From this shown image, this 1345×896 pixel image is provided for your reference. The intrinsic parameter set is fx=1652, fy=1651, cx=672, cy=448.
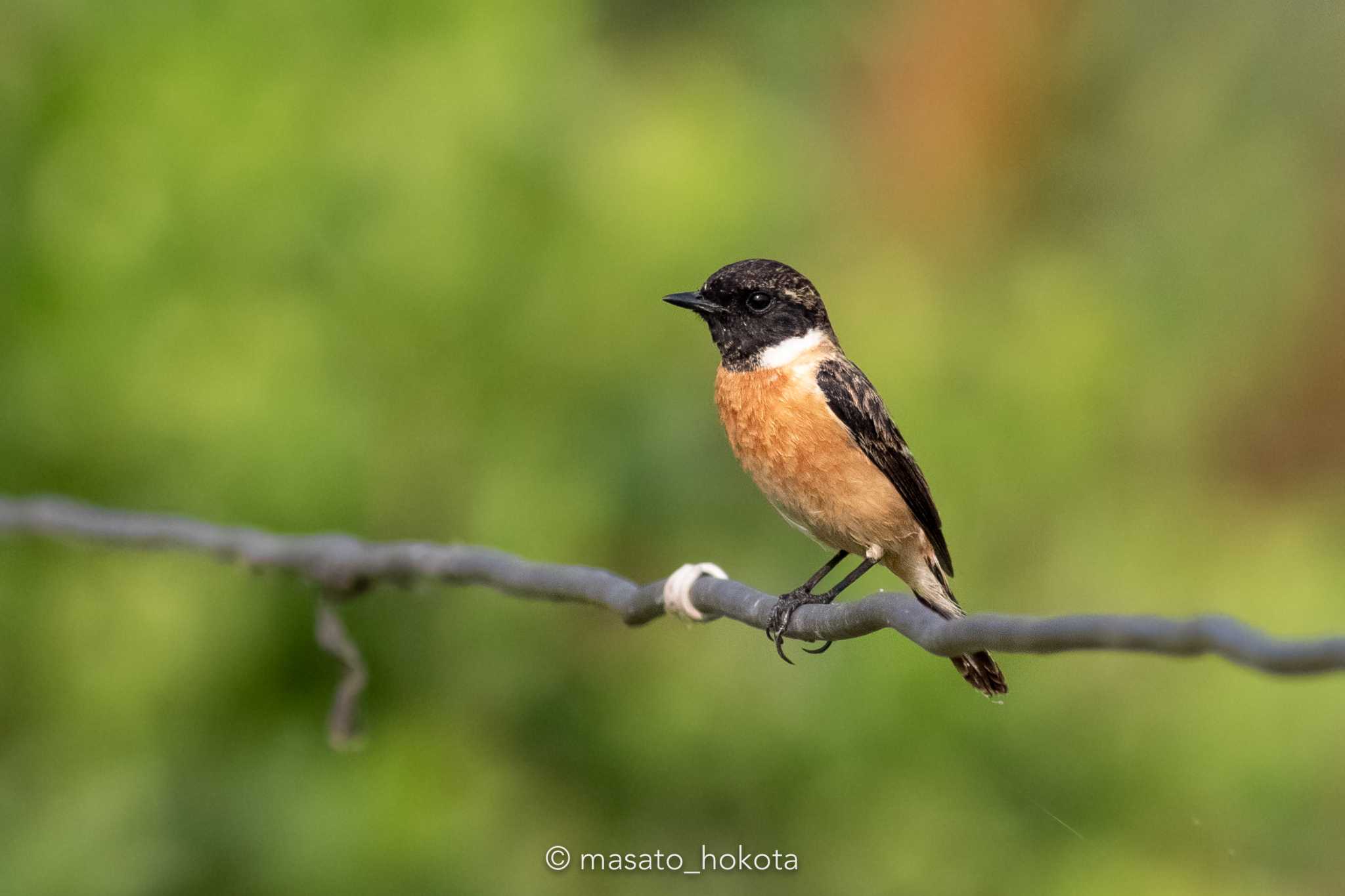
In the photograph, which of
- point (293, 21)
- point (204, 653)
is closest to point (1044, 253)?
point (293, 21)

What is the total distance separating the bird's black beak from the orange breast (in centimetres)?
13

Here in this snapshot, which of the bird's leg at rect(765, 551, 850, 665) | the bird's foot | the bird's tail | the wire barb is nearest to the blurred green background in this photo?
the wire barb

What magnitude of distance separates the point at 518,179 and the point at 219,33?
3.38ft

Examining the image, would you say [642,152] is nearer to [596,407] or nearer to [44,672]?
[596,407]

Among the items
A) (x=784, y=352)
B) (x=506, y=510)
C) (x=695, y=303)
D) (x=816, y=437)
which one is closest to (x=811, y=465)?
(x=816, y=437)

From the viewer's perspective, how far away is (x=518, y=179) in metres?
5.26

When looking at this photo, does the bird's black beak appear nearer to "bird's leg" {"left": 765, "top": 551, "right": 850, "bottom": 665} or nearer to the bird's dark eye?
the bird's dark eye

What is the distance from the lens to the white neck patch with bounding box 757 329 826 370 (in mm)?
2963

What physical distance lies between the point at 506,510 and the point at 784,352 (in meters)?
2.12

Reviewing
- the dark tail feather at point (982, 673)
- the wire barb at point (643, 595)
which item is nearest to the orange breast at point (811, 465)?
the dark tail feather at point (982, 673)

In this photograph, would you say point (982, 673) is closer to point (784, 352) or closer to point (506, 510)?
point (784, 352)

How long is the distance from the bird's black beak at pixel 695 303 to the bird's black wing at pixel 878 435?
0.23 metres

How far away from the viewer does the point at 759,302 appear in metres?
2.96

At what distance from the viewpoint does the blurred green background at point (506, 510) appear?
15.5 ft
